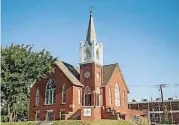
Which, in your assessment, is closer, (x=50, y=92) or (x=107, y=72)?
(x=50, y=92)

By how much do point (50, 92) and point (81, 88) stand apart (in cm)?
484

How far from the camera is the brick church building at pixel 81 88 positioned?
36.7 metres

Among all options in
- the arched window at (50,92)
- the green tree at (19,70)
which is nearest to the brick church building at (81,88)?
the arched window at (50,92)

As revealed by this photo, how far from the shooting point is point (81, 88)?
38.2 metres

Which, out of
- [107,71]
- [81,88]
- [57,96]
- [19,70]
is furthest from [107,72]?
[19,70]

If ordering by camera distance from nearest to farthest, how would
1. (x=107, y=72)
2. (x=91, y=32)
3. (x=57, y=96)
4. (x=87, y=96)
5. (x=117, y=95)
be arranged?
(x=57, y=96)
(x=87, y=96)
(x=91, y=32)
(x=107, y=72)
(x=117, y=95)

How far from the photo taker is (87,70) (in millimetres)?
38500

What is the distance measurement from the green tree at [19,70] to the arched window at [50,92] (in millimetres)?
1610

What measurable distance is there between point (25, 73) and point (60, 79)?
507 cm

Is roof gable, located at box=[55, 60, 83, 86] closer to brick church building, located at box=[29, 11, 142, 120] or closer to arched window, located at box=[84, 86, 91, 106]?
brick church building, located at box=[29, 11, 142, 120]

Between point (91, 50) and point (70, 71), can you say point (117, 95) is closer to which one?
point (70, 71)

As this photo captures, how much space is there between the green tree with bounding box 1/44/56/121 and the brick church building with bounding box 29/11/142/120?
231 cm

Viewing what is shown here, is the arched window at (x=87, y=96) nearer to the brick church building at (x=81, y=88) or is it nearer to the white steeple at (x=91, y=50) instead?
the brick church building at (x=81, y=88)

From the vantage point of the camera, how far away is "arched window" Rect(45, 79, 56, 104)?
3862cm
